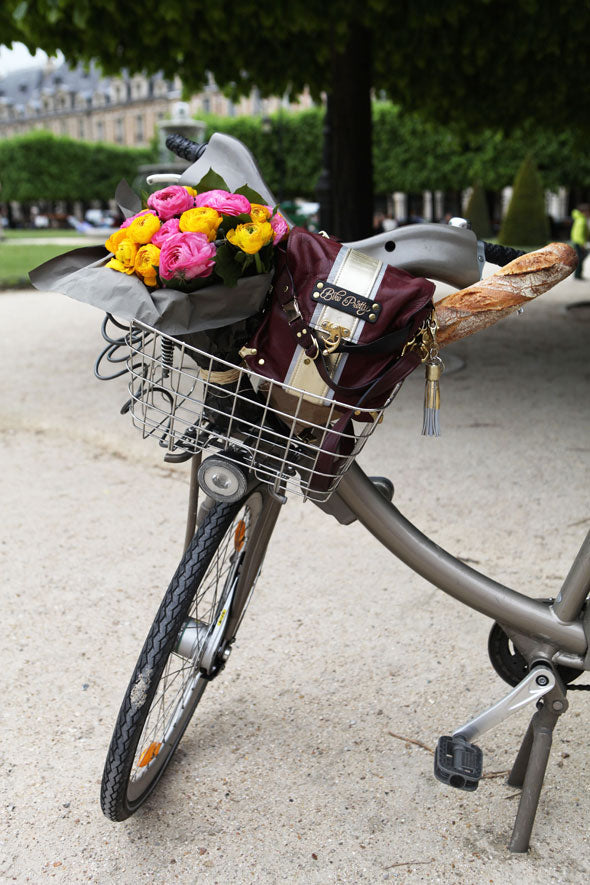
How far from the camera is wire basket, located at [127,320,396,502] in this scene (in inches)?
60.3

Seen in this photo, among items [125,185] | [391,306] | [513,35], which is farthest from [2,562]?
[513,35]

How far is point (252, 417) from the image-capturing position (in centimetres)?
174

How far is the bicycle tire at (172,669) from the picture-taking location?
6.02ft

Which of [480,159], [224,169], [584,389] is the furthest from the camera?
[480,159]

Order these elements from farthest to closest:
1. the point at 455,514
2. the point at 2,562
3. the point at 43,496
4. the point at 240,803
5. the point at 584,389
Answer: the point at 584,389, the point at 43,496, the point at 455,514, the point at 2,562, the point at 240,803

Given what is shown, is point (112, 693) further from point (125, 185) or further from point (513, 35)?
point (513, 35)

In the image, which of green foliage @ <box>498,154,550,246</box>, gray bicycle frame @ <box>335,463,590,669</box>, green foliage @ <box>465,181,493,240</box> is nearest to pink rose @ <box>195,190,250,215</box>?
gray bicycle frame @ <box>335,463,590,669</box>

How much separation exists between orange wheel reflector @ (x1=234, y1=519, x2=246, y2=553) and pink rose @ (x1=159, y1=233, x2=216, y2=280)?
2.73ft

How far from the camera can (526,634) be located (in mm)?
1945

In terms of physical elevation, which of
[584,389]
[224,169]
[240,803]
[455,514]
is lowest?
[584,389]

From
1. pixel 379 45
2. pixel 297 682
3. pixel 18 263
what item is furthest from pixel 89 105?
pixel 297 682

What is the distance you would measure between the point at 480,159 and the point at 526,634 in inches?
1521

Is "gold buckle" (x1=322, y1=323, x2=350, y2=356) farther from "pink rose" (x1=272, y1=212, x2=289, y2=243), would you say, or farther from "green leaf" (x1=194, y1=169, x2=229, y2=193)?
"green leaf" (x1=194, y1=169, x2=229, y2=193)

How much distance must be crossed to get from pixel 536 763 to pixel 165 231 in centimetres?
144
